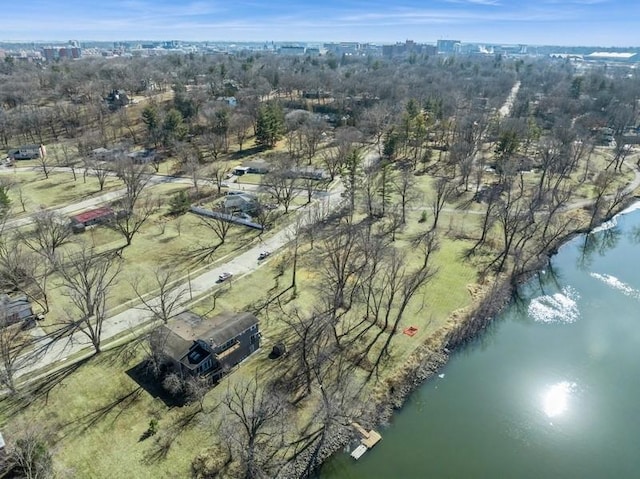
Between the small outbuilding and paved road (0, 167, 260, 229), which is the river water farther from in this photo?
paved road (0, 167, 260, 229)

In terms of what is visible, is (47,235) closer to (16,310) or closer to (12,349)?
(16,310)

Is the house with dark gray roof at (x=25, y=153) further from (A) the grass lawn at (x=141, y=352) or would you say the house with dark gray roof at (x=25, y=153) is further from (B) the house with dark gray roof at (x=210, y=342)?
(B) the house with dark gray roof at (x=210, y=342)

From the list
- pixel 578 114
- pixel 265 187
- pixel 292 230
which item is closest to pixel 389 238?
pixel 292 230


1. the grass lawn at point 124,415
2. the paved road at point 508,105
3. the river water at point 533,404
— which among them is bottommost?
the river water at point 533,404

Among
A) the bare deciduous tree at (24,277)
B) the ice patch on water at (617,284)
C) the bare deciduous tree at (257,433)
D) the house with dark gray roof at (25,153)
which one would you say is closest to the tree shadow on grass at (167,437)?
the bare deciduous tree at (257,433)

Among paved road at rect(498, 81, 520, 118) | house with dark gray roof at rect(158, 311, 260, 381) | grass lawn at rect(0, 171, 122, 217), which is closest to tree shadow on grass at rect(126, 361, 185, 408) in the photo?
house with dark gray roof at rect(158, 311, 260, 381)

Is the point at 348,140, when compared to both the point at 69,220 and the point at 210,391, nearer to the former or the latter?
the point at 69,220
